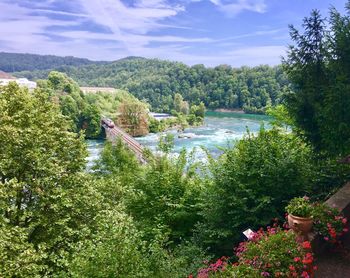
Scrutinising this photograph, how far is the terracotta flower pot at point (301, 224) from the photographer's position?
182 inches

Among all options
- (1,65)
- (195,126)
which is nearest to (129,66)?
(1,65)

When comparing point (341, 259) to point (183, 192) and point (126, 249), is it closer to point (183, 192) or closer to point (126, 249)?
point (126, 249)

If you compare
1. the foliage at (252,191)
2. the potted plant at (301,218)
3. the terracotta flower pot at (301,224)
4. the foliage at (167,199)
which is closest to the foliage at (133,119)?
the foliage at (167,199)

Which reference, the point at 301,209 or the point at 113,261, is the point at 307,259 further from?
the point at 113,261

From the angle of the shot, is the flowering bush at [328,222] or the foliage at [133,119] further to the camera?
the foliage at [133,119]

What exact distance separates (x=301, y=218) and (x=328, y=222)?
0.63m

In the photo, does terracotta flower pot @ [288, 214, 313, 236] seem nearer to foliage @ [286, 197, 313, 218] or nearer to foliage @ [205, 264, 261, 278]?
foliage @ [286, 197, 313, 218]

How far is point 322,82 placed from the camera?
22.3 ft

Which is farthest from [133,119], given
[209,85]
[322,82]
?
[322,82]

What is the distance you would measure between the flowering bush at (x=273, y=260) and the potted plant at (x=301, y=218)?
0.38m

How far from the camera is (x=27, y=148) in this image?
339 inches

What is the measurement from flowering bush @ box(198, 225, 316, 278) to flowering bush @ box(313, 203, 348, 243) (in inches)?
31.8

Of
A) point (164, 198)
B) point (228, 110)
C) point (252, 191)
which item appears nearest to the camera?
point (252, 191)

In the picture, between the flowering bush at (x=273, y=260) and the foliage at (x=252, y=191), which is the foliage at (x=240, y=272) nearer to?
the flowering bush at (x=273, y=260)
